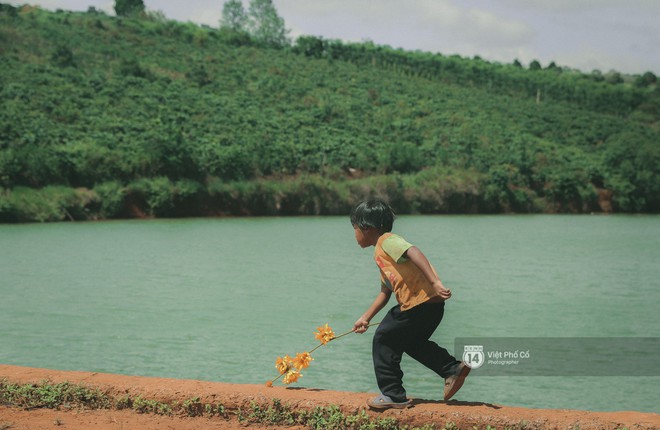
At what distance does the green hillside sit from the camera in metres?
46.7

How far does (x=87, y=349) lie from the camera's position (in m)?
11.7

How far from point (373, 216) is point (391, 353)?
36.1 inches

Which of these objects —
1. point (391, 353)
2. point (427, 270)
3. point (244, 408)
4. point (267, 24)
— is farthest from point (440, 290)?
point (267, 24)

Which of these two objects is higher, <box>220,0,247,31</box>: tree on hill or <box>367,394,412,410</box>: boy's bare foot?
<box>220,0,247,31</box>: tree on hill

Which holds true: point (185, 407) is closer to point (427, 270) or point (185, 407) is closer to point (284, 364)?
point (284, 364)

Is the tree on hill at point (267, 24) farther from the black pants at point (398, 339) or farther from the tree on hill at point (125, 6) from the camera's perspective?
the black pants at point (398, 339)

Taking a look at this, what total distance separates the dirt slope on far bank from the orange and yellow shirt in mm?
731

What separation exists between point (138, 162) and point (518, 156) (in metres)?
30.2

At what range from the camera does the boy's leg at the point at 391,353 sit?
532cm

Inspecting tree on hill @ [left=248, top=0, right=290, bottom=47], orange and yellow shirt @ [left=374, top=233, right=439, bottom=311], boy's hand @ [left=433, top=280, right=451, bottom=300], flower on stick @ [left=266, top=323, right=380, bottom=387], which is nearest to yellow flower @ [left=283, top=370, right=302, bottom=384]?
flower on stick @ [left=266, top=323, right=380, bottom=387]

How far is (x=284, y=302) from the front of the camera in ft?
54.3

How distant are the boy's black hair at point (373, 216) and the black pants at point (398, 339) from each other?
56 cm

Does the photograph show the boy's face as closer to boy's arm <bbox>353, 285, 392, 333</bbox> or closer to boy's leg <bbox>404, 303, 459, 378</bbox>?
boy's arm <bbox>353, 285, 392, 333</bbox>
